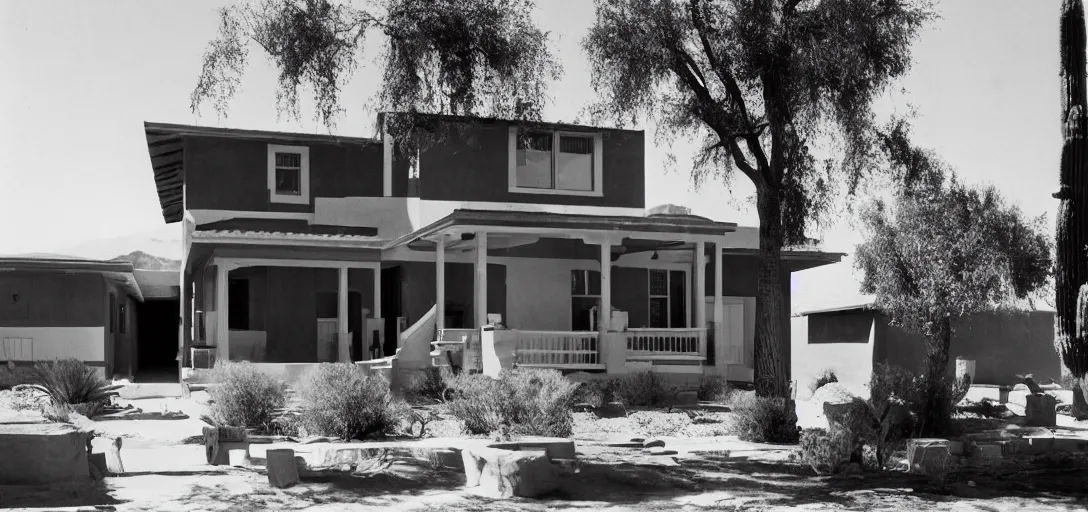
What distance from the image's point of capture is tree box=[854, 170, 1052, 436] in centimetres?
2944

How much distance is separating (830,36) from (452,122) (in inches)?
268

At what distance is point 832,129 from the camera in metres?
21.2

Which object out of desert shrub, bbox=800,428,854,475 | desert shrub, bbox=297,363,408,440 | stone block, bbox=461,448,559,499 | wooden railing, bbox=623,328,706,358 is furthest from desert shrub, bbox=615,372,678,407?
stone block, bbox=461,448,559,499

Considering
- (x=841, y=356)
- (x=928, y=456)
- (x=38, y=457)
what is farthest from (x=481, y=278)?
(x=841, y=356)

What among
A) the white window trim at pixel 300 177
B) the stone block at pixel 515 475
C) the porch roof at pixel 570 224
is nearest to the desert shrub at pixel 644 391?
the porch roof at pixel 570 224

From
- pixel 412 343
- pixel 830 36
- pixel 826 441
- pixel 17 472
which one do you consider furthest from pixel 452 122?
pixel 17 472

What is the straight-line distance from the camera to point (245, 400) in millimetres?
15906

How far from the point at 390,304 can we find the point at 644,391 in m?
9.16

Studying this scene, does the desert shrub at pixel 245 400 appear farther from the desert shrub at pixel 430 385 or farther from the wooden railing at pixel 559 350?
the wooden railing at pixel 559 350

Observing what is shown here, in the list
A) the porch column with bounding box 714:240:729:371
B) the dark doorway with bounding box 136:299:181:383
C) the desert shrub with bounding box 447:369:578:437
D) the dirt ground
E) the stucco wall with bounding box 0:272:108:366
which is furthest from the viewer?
the dark doorway with bounding box 136:299:181:383

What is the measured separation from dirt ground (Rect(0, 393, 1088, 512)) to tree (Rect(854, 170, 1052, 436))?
15.3 m

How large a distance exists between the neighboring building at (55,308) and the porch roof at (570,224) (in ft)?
27.4

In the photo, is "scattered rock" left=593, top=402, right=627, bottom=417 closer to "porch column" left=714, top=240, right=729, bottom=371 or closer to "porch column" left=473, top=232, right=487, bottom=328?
"porch column" left=473, top=232, right=487, bottom=328

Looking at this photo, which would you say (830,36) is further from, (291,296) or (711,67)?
(291,296)
